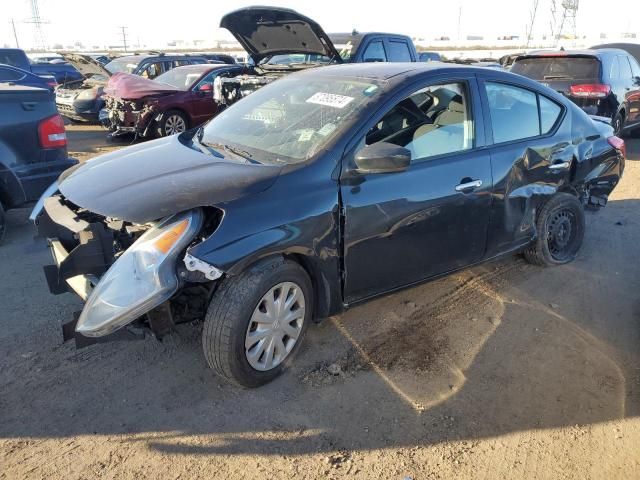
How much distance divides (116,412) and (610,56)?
9850 mm

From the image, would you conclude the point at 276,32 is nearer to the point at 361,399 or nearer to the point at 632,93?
the point at 361,399

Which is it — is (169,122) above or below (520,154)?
below

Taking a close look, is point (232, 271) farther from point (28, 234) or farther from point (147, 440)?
point (28, 234)

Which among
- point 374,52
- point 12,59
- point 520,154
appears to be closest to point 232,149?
point 520,154

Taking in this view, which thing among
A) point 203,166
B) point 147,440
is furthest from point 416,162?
point 147,440

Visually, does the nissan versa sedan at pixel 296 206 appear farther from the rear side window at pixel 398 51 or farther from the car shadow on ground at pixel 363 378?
the rear side window at pixel 398 51

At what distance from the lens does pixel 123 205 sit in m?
2.61

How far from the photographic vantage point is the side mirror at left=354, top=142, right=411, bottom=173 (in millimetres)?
2869

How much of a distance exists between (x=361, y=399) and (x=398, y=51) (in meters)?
8.21

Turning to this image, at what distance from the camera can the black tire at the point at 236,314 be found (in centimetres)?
266

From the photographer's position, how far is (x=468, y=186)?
348 centimetres

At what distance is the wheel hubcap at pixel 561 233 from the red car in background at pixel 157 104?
651 centimetres

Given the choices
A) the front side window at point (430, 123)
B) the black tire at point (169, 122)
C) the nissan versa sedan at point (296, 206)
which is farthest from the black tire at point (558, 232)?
the black tire at point (169, 122)

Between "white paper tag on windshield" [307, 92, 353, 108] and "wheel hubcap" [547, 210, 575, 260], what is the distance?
2.24m
